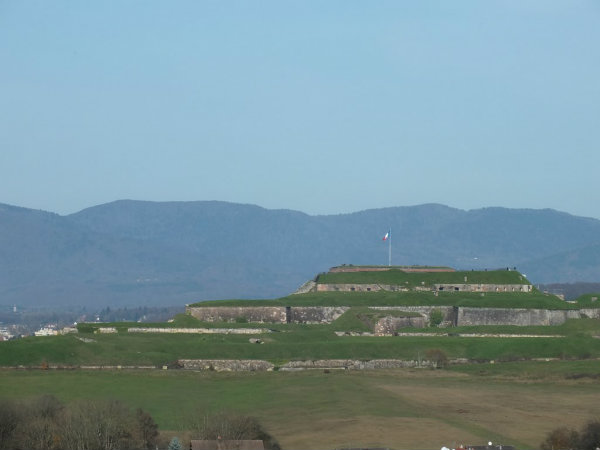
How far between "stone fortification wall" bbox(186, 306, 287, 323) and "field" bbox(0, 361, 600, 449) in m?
25.5

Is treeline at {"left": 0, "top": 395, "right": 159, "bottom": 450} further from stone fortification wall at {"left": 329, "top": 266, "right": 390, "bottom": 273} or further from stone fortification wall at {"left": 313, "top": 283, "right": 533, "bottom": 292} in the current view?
stone fortification wall at {"left": 329, "top": 266, "right": 390, "bottom": 273}

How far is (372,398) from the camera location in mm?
77250

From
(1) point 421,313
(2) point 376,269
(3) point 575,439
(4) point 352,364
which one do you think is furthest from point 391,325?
(3) point 575,439

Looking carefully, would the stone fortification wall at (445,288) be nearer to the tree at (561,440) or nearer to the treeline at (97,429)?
the tree at (561,440)

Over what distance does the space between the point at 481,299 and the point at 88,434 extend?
211 feet

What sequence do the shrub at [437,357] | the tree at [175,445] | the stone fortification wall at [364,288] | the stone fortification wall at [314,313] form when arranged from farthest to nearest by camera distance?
the stone fortification wall at [364,288], the stone fortification wall at [314,313], the shrub at [437,357], the tree at [175,445]

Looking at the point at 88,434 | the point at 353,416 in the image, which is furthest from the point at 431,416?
the point at 88,434

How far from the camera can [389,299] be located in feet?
391

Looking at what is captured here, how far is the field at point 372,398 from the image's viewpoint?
65312 mm

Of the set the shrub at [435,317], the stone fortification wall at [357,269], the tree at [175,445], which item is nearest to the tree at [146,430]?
the tree at [175,445]

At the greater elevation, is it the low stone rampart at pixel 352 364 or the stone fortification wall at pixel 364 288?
the stone fortification wall at pixel 364 288

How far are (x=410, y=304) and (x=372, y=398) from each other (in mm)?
41289

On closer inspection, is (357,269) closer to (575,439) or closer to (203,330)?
(203,330)

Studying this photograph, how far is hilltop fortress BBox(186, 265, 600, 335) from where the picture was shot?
11675 cm
